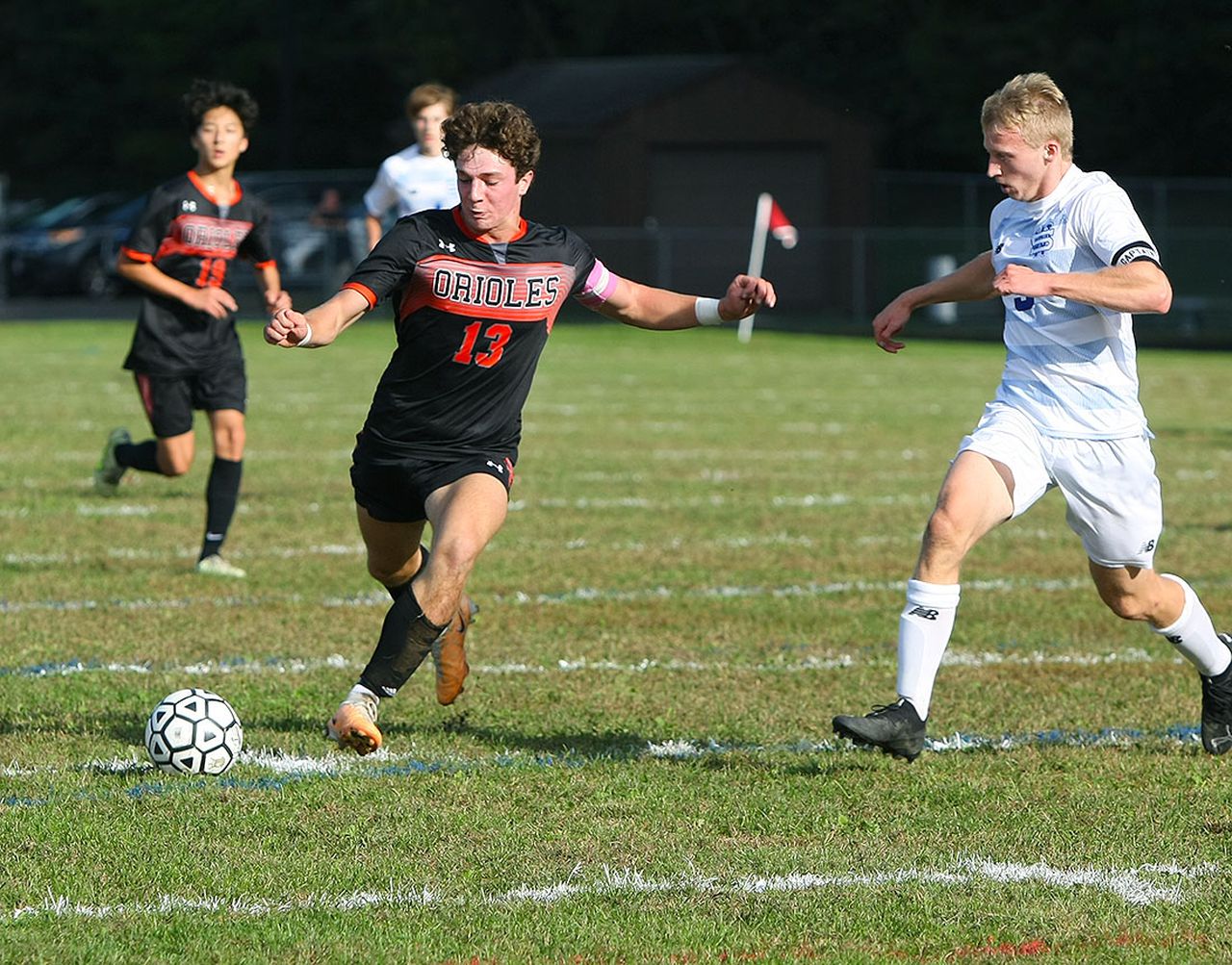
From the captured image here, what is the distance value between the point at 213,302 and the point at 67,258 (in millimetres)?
28204

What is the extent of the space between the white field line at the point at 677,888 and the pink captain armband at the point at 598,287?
2.31m

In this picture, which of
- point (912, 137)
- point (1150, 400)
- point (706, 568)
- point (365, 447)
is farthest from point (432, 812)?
point (912, 137)

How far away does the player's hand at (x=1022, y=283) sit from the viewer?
18.9 feet

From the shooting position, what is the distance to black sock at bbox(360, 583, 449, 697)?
20.3 ft

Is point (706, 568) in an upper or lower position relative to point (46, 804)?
lower

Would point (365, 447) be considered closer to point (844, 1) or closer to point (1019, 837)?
point (1019, 837)

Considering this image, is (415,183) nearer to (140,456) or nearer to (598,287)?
(140,456)

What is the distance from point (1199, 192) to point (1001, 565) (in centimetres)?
2929

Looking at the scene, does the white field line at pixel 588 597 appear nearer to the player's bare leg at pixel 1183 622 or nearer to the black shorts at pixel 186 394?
the black shorts at pixel 186 394

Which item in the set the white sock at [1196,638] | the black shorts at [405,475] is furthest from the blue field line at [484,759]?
the black shorts at [405,475]

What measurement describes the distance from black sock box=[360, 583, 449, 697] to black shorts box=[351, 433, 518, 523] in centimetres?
44

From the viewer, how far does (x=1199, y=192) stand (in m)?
37.7

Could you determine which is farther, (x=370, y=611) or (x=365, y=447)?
(x=370, y=611)

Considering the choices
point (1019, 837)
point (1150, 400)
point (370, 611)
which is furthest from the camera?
point (1150, 400)
